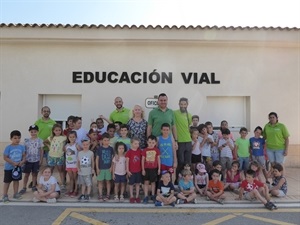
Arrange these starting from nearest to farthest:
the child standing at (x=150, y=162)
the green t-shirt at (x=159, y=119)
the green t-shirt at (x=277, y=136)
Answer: the child standing at (x=150, y=162), the green t-shirt at (x=159, y=119), the green t-shirt at (x=277, y=136)

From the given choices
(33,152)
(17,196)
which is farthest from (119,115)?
(17,196)

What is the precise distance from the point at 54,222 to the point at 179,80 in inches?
211

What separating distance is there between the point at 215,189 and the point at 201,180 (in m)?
0.36

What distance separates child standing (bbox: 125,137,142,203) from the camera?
4.95 m

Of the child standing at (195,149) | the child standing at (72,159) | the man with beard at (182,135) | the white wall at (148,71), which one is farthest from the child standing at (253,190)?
the child standing at (72,159)

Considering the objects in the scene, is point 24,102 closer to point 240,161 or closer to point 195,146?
point 195,146

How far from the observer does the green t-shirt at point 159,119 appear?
203 inches

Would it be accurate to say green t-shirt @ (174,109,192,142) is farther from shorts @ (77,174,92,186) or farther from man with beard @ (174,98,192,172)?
shorts @ (77,174,92,186)

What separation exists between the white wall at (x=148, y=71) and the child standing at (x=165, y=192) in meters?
3.46

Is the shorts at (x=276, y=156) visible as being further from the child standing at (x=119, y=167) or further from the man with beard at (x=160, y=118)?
the child standing at (x=119, y=167)

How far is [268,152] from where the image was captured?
632 cm

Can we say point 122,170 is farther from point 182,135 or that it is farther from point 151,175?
point 182,135

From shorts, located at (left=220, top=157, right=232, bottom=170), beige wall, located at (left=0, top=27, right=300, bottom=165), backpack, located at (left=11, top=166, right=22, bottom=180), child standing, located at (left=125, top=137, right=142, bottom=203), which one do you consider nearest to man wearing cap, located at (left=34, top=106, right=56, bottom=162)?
backpack, located at (left=11, top=166, right=22, bottom=180)

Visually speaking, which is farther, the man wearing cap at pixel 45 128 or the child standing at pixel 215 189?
the man wearing cap at pixel 45 128
